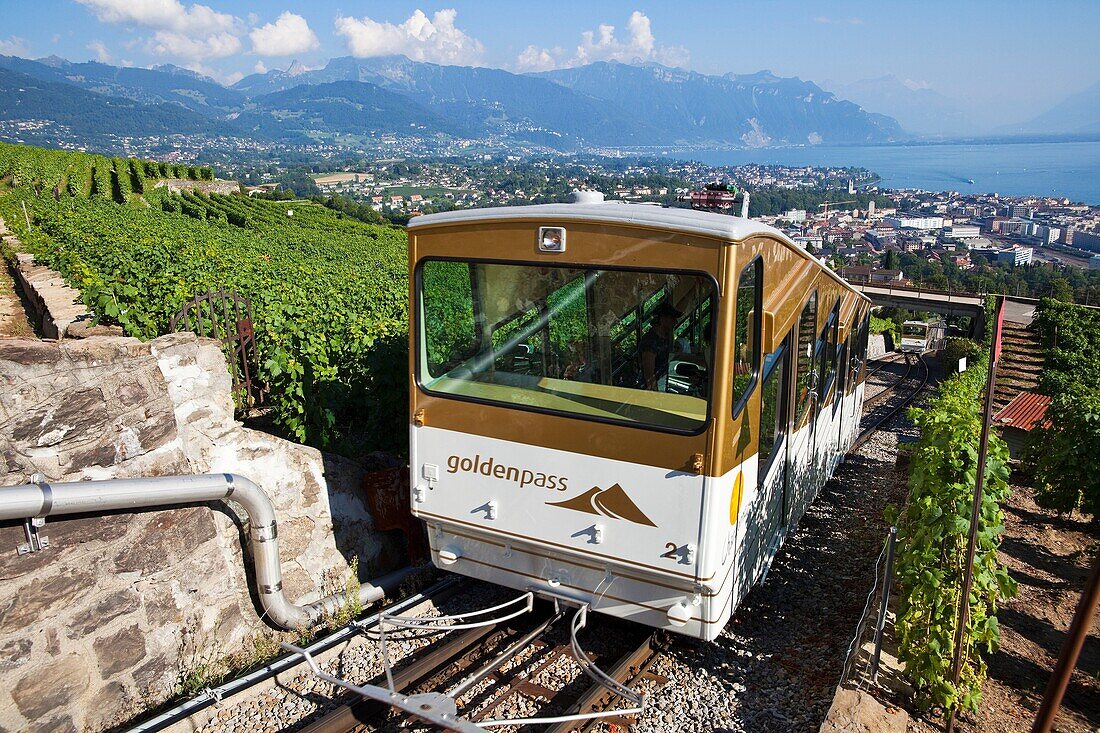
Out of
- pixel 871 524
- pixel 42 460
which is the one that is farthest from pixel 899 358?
pixel 42 460

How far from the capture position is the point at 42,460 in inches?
182

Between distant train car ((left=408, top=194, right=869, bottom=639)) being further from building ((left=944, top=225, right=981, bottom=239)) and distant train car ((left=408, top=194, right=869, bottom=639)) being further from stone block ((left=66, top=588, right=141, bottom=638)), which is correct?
building ((left=944, top=225, right=981, bottom=239))

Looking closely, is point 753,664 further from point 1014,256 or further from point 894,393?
point 1014,256

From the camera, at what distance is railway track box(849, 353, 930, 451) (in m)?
16.4

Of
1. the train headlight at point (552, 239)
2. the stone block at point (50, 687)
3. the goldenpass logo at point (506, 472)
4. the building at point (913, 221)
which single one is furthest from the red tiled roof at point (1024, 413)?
the building at point (913, 221)

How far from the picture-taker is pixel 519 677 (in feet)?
17.6

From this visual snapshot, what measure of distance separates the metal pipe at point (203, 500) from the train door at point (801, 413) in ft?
12.7

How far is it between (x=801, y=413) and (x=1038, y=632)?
2.91 m

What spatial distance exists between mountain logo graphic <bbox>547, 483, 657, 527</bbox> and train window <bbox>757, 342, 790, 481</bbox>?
3.89ft

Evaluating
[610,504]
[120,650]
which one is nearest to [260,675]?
[120,650]

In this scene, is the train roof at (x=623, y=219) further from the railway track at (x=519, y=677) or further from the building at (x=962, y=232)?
the building at (x=962, y=232)

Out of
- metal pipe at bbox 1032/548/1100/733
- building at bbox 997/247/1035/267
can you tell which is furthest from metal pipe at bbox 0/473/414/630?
building at bbox 997/247/1035/267

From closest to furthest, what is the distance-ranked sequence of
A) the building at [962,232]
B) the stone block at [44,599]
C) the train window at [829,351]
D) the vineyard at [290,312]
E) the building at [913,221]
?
the stone block at [44,599], the vineyard at [290,312], the train window at [829,351], the building at [962,232], the building at [913,221]

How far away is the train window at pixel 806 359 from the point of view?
6656mm
